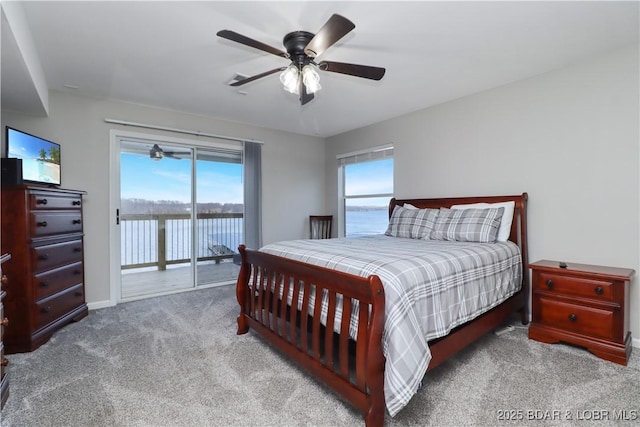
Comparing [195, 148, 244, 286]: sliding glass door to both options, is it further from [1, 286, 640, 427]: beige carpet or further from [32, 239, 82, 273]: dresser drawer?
[1, 286, 640, 427]: beige carpet

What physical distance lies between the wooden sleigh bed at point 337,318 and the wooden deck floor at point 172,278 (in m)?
1.85

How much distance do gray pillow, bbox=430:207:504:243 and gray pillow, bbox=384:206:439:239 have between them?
0.09m

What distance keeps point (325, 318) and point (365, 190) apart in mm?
3127

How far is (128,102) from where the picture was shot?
11.3 feet

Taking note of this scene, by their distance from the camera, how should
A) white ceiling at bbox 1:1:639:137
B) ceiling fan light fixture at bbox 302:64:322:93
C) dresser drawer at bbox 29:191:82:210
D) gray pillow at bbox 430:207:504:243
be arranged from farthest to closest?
gray pillow at bbox 430:207:504:243, dresser drawer at bbox 29:191:82:210, ceiling fan light fixture at bbox 302:64:322:93, white ceiling at bbox 1:1:639:137

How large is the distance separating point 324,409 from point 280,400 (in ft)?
0.86

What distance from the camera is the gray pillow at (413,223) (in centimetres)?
315

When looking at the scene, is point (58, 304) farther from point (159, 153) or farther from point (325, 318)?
point (325, 318)

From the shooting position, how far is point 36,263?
2377 mm

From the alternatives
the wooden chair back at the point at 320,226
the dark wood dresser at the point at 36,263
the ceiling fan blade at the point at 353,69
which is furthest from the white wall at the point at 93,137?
the ceiling fan blade at the point at 353,69

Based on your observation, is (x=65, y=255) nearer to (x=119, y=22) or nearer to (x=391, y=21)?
(x=119, y=22)

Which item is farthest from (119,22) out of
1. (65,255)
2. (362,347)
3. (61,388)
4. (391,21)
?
(362,347)

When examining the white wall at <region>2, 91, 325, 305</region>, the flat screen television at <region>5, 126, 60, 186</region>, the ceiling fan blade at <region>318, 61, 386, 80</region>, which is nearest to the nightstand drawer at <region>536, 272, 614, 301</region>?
the ceiling fan blade at <region>318, 61, 386, 80</region>

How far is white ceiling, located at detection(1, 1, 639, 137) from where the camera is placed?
1849 mm
